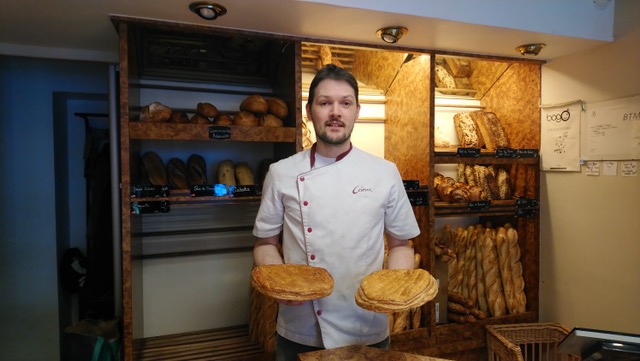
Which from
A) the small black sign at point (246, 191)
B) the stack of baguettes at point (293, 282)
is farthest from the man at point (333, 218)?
the small black sign at point (246, 191)

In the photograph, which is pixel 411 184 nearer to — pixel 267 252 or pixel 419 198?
pixel 419 198

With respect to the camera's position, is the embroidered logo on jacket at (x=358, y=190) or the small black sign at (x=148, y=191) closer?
the embroidered logo on jacket at (x=358, y=190)

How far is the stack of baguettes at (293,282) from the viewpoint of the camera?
103cm

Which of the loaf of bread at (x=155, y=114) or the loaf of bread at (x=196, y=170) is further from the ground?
the loaf of bread at (x=155, y=114)

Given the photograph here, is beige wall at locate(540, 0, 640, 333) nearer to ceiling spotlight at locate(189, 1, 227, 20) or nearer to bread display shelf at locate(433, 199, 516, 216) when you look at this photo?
bread display shelf at locate(433, 199, 516, 216)

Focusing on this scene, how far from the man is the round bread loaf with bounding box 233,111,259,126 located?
2.01 feet

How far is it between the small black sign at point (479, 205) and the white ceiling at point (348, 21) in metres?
0.93

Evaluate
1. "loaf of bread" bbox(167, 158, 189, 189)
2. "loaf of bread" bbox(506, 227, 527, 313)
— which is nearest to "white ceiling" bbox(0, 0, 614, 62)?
"loaf of bread" bbox(167, 158, 189, 189)

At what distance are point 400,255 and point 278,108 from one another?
1047 mm

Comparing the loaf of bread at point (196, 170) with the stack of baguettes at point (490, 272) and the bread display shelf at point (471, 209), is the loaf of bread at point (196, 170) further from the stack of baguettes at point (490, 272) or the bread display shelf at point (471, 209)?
the stack of baguettes at point (490, 272)

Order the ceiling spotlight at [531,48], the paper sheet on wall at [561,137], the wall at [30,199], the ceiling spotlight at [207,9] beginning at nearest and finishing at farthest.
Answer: the ceiling spotlight at [207,9] → the ceiling spotlight at [531,48] → the paper sheet on wall at [561,137] → the wall at [30,199]

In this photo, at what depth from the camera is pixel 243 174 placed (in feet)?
7.08

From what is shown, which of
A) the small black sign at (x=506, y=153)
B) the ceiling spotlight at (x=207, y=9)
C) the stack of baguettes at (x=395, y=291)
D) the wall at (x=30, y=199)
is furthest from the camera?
the wall at (x=30, y=199)

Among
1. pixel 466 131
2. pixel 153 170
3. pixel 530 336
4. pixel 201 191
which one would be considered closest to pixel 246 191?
pixel 201 191
